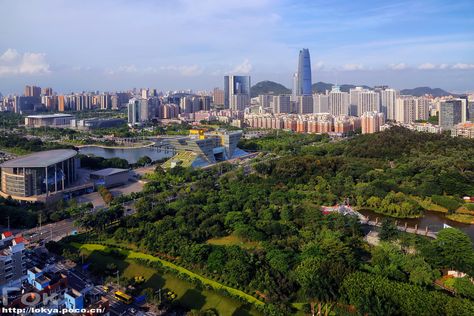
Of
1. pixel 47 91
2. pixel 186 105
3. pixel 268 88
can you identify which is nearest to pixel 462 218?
pixel 186 105

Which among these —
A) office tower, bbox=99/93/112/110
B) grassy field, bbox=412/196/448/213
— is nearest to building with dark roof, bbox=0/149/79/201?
grassy field, bbox=412/196/448/213

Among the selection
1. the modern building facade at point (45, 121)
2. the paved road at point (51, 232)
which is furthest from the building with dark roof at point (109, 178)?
the modern building facade at point (45, 121)

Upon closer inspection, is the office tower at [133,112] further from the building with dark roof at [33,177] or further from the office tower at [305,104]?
the building with dark roof at [33,177]

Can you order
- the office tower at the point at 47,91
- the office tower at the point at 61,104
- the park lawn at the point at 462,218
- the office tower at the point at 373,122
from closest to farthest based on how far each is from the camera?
the park lawn at the point at 462,218
the office tower at the point at 373,122
the office tower at the point at 61,104
the office tower at the point at 47,91

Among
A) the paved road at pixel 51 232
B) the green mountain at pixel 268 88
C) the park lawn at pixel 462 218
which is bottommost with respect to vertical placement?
the park lawn at pixel 462 218

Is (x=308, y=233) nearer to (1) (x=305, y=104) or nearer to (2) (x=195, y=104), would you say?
(1) (x=305, y=104)

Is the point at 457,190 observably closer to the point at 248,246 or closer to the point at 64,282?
the point at 248,246

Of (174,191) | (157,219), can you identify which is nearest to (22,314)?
(157,219)

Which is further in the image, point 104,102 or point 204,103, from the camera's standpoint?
point 104,102
